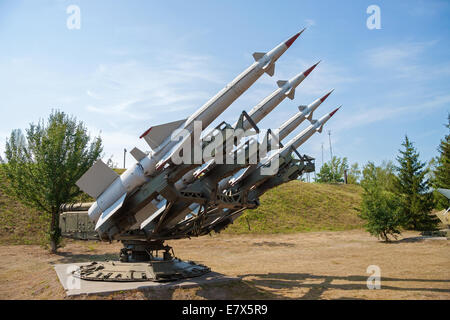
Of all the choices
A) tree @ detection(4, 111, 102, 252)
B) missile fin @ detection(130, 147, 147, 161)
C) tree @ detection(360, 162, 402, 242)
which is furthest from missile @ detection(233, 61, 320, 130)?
tree @ detection(360, 162, 402, 242)

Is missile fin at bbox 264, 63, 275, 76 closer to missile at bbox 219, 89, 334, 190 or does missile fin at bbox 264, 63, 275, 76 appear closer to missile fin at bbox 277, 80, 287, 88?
missile fin at bbox 277, 80, 287, 88

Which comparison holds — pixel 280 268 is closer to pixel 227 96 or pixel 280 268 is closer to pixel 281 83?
pixel 281 83

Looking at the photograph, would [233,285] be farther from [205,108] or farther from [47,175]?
[47,175]

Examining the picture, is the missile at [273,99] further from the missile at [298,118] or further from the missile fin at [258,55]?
the missile fin at [258,55]

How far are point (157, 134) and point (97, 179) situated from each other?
1925 millimetres

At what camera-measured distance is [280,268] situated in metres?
12.1

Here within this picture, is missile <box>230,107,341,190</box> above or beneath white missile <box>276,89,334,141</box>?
beneath

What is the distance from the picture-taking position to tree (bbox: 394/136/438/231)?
2311 centimetres

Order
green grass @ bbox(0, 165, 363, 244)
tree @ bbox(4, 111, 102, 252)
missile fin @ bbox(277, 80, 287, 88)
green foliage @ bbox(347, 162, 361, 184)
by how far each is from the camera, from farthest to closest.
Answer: green foliage @ bbox(347, 162, 361, 184), green grass @ bbox(0, 165, 363, 244), tree @ bbox(4, 111, 102, 252), missile fin @ bbox(277, 80, 287, 88)

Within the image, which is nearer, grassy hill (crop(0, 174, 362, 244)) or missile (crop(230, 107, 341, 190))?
missile (crop(230, 107, 341, 190))

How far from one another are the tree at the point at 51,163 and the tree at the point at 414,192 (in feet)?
68.5

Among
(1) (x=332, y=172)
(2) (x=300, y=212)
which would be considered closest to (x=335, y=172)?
(1) (x=332, y=172)

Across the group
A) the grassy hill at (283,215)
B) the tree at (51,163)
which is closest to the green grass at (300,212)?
the grassy hill at (283,215)
